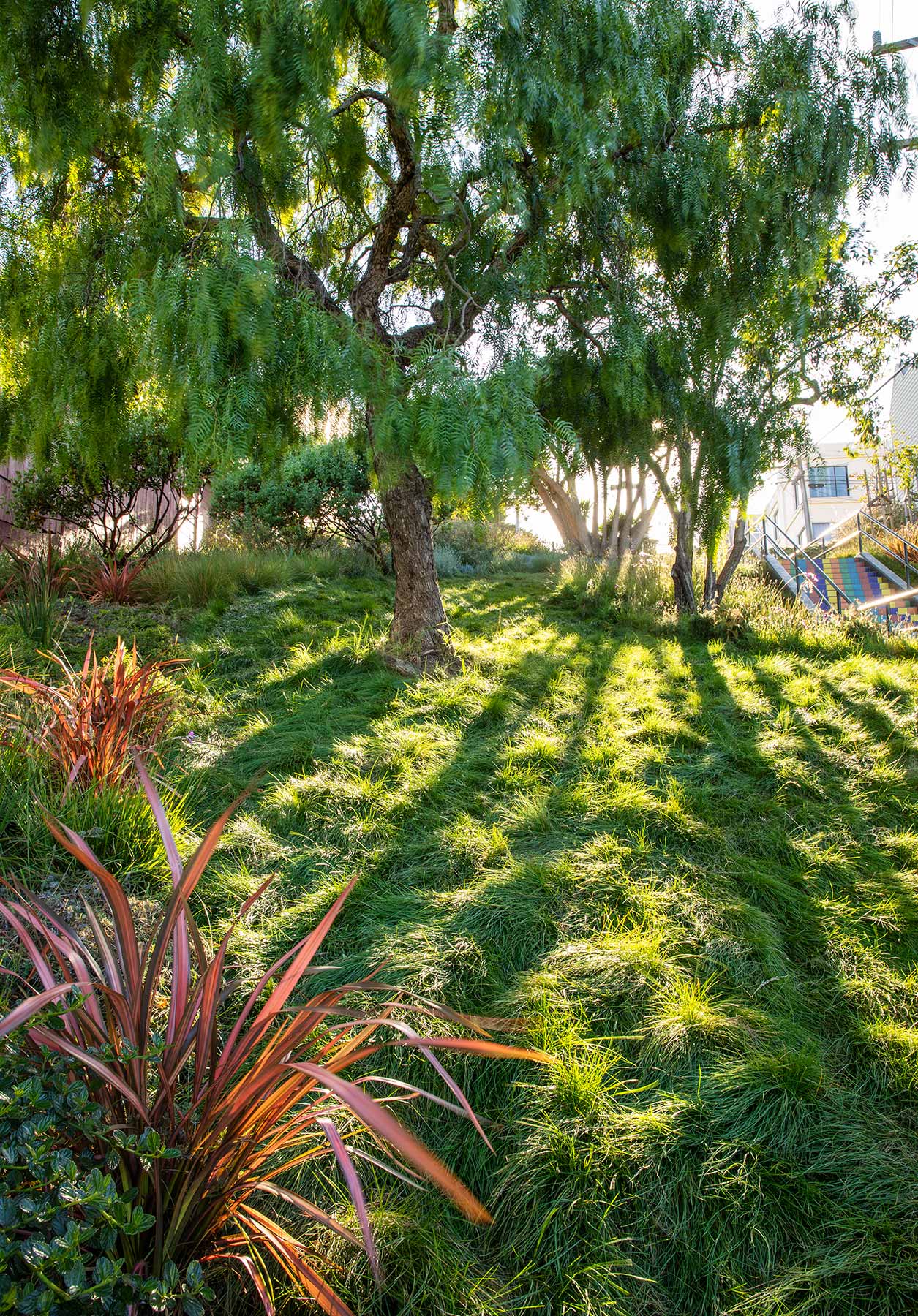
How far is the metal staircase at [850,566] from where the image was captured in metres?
10.6

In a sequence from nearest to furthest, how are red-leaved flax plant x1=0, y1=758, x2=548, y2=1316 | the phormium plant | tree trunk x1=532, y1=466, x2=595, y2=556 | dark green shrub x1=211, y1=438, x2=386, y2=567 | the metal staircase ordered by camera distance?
red-leaved flax plant x1=0, y1=758, x2=548, y2=1316 < the phormium plant < dark green shrub x1=211, y1=438, x2=386, y2=567 < the metal staircase < tree trunk x1=532, y1=466, x2=595, y2=556

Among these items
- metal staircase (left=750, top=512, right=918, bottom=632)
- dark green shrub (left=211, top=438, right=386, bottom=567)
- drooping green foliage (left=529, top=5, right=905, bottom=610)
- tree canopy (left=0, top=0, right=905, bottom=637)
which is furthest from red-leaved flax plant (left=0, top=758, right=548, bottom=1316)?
metal staircase (left=750, top=512, right=918, bottom=632)

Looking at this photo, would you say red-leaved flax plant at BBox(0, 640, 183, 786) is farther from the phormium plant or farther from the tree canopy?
the phormium plant

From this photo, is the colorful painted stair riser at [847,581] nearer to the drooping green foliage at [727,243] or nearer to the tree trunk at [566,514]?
the tree trunk at [566,514]

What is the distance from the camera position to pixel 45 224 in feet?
13.7

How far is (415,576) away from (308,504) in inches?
182

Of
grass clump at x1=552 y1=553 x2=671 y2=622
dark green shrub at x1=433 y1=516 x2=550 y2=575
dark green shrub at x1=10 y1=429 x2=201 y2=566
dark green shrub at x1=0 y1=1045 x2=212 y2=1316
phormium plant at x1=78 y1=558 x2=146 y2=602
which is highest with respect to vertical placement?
dark green shrub at x1=10 y1=429 x2=201 y2=566

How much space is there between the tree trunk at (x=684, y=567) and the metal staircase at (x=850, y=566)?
91.2 inches

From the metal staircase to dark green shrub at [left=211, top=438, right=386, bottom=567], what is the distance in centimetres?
602

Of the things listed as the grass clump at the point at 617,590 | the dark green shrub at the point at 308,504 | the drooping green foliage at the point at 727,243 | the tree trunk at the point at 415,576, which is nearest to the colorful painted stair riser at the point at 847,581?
the grass clump at the point at 617,590

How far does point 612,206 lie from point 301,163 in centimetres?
250

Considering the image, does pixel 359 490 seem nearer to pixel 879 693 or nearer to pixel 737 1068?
pixel 879 693

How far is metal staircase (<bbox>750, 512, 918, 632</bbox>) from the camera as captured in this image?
10.6 metres

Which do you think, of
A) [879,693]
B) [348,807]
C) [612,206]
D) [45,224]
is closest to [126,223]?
[45,224]
